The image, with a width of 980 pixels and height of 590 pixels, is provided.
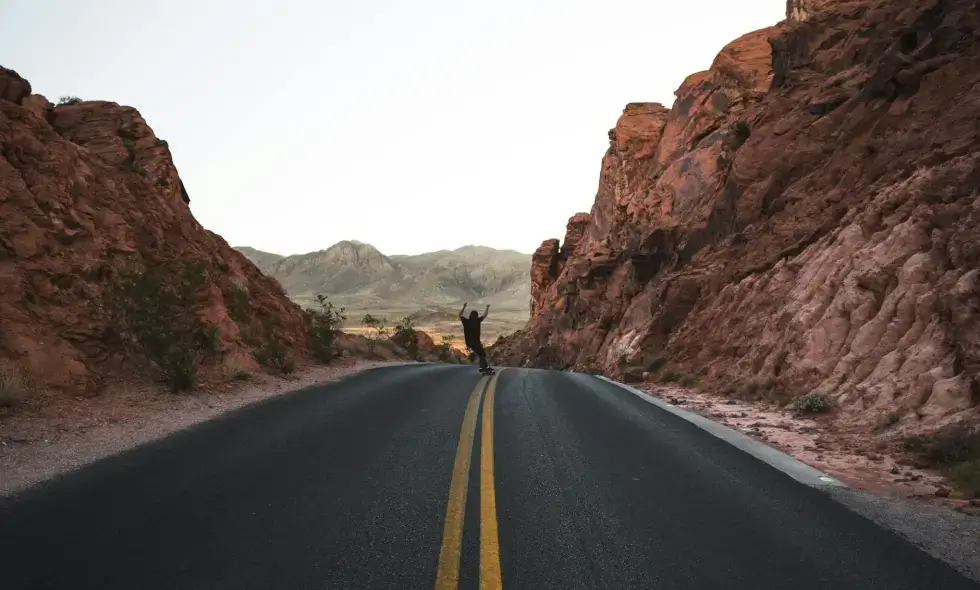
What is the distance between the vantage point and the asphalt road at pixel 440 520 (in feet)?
12.1

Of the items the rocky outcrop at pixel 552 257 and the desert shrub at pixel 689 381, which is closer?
the desert shrub at pixel 689 381

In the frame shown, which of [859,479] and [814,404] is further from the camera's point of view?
[814,404]

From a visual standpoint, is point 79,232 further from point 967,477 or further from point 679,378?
point 679,378

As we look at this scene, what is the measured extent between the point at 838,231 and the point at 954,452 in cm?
989

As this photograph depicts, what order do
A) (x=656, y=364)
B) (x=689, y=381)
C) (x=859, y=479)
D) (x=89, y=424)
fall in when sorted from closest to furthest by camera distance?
(x=859, y=479) < (x=89, y=424) < (x=689, y=381) < (x=656, y=364)

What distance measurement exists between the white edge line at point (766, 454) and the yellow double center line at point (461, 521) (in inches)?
131

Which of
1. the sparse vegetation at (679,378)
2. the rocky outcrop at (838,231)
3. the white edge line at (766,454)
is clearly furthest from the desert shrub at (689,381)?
the white edge line at (766,454)

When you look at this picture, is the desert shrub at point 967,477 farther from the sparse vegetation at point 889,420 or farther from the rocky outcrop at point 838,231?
the sparse vegetation at point 889,420

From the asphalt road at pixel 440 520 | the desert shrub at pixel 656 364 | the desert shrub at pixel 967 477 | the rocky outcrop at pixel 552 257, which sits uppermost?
the rocky outcrop at pixel 552 257

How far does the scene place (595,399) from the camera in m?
12.1

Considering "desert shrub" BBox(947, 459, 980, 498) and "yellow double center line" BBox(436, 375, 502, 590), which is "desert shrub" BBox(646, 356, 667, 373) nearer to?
"yellow double center line" BBox(436, 375, 502, 590)

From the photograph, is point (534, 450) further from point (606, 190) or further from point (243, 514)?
point (606, 190)

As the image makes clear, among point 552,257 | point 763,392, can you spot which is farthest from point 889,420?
point 552,257

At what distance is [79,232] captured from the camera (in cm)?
1246
